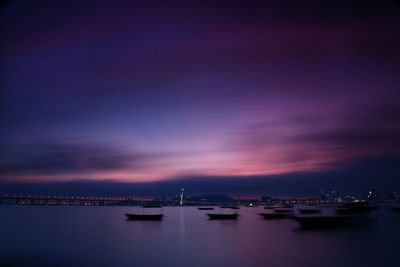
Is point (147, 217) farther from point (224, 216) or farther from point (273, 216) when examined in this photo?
point (273, 216)

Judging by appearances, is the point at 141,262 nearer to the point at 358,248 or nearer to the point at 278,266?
the point at 278,266

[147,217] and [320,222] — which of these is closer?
[320,222]

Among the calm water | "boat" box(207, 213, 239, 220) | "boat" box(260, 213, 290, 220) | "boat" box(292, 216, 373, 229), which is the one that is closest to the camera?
the calm water

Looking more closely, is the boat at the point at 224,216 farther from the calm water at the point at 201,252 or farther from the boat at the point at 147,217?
the calm water at the point at 201,252

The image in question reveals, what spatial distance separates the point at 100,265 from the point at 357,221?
3447 centimetres

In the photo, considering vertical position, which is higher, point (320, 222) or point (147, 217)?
point (320, 222)

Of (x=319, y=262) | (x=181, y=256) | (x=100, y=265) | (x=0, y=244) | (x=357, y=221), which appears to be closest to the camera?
(x=100, y=265)

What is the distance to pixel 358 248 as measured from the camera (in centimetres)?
2325

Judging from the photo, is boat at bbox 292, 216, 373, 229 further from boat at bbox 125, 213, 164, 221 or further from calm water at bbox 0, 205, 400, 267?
boat at bbox 125, 213, 164, 221

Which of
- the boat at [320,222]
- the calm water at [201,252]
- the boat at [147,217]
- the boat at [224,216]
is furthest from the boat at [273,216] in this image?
the calm water at [201,252]

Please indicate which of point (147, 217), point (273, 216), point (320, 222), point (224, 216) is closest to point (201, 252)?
point (320, 222)

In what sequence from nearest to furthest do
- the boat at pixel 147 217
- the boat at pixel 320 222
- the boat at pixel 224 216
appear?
1. the boat at pixel 320 222
2. the boat at pixel 147 217
3. the boat at pixel 224 216

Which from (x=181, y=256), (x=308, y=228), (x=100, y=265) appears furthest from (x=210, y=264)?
(x=308, y=228)

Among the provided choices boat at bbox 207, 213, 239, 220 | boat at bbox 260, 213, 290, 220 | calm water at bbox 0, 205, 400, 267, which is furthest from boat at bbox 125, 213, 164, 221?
calm water at bbox 0, 205, 400, 267
